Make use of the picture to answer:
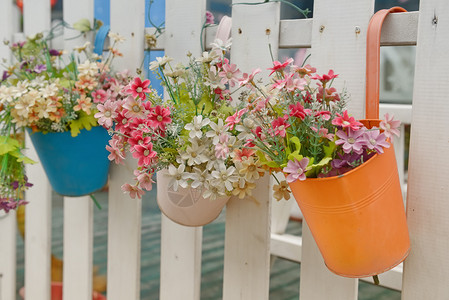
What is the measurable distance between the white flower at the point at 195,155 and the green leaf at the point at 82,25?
2.61 ft

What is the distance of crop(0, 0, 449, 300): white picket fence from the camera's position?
3.01 feet

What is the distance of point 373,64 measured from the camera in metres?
0.90

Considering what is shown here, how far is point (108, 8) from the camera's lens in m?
1.56

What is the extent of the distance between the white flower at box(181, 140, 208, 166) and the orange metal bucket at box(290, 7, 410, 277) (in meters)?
0.18

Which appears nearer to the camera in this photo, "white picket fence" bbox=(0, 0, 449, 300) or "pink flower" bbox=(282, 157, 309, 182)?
"pink flower" bbox=(282, 157, 309, 182)

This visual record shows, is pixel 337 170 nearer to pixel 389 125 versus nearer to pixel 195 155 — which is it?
pixel 389 125

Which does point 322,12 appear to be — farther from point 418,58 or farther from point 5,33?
point 5,33

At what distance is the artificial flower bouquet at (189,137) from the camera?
0.90 meters

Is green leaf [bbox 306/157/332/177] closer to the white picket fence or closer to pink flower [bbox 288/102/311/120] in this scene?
pink flower [bbox 288/102/311/120]

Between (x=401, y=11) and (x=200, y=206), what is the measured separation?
570 mm

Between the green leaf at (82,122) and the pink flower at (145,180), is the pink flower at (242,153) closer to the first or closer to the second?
the pink flower at (145,180)

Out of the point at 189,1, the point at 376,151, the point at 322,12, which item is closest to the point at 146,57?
the point at 189,1

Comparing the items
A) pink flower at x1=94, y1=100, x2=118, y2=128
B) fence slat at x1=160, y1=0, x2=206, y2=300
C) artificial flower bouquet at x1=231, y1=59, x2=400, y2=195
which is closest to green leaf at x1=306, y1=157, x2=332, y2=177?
artificial flower bouquet at x1=231, y1=59, x2=400, y2=195

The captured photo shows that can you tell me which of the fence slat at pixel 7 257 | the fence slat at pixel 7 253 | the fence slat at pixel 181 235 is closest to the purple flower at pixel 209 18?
the fence slat at pixel 181 235
